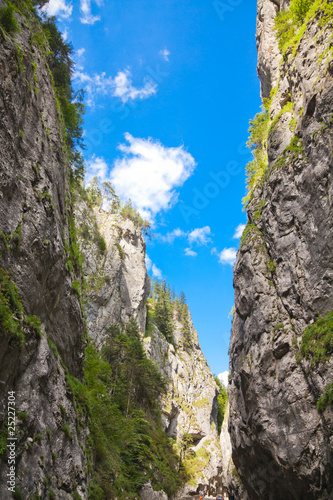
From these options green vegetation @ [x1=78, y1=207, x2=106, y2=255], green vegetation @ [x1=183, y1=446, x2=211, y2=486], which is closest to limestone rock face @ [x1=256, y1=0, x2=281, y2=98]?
green vegetation @ [x1=78, y1=207, x2=106, y2=255]

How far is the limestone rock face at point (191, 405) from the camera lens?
134ft

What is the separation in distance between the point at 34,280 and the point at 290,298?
43.1 ft

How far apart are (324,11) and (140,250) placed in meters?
42.6

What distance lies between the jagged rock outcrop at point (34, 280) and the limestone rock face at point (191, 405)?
31599 millimetres

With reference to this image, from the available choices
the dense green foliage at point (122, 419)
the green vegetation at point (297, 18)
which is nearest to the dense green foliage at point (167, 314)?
the dense green foliage at point (122, 419)

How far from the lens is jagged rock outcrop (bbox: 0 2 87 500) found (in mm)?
7672

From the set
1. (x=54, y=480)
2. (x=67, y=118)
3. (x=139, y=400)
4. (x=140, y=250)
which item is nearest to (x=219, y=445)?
(x=139, y=400)

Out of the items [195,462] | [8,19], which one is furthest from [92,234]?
[195,462]

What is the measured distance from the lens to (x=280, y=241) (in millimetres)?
18203

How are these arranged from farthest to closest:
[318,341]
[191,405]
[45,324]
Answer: [191,405] < [318,341] < [45,324]

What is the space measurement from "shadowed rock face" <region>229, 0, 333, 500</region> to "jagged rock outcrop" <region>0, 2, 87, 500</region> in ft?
30.5

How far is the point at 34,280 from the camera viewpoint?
9.48 meters

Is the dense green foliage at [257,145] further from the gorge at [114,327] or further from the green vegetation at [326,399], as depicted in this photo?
the green vegetation at [326,399]

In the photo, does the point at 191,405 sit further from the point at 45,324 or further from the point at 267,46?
the point at 267,46
